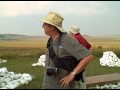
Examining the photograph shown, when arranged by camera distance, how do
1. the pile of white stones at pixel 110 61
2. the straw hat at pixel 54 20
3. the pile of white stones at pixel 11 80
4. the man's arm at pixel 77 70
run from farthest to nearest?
the pile of white stones at pixel 110 61 → the pile of white stones at pixel 11 80 → the straw hat at pixel 54 20 → the man's arm at pixel 77 70

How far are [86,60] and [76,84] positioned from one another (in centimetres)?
40

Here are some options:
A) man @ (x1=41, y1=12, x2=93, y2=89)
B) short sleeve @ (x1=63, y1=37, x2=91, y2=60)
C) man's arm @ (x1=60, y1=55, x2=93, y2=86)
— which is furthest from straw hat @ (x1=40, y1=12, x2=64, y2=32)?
man's arm @ (x1=60, y1=55, x2=93, y2=86)

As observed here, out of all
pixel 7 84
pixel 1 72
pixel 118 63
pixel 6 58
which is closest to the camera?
→ pixel 7 84

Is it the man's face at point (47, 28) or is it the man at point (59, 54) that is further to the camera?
the man's face at point (47, 28)

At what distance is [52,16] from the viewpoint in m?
5.23

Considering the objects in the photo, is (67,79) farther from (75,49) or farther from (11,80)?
(11,80)

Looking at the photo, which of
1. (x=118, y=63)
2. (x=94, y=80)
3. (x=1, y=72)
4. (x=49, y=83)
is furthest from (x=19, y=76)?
(x=118, y=63)

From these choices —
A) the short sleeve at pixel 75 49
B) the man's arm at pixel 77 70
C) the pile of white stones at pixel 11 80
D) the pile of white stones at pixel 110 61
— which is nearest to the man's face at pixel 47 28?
the short sleeve at pixel 75 49

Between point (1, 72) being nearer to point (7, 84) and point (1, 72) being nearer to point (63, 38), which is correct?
point (7, 84)

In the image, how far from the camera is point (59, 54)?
5.07 meters

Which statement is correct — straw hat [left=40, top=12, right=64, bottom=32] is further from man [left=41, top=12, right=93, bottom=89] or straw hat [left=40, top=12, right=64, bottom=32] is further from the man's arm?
the man's arm

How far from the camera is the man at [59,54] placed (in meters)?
4.96

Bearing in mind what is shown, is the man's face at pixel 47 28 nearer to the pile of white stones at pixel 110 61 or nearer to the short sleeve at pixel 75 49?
the short sleeve at pixel 75 49

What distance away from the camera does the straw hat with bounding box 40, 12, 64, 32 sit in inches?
201
